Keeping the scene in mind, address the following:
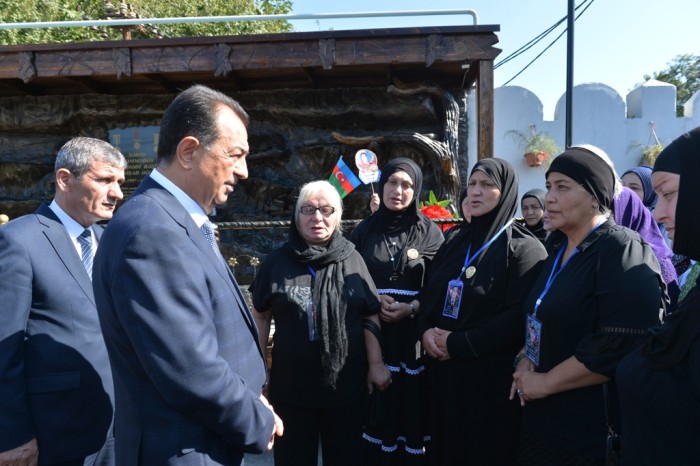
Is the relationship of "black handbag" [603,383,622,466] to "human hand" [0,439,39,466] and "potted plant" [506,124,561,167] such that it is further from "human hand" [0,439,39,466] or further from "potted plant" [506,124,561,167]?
"potted plant" [506,124,561,167]

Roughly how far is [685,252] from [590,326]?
0.58 metres

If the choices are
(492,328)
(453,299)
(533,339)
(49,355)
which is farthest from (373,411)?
(49,355)

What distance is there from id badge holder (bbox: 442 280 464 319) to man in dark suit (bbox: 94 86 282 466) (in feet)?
4.36

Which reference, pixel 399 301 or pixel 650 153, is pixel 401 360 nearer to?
pixel 399 301

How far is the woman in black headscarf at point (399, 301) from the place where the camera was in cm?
299

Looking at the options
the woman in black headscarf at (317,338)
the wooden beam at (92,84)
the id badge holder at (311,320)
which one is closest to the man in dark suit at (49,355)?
the woman in black headscarf at (317,338)

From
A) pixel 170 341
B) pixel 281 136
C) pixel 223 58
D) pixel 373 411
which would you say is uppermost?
pixel 223 58

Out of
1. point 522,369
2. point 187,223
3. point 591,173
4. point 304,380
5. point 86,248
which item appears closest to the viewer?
point 187,223

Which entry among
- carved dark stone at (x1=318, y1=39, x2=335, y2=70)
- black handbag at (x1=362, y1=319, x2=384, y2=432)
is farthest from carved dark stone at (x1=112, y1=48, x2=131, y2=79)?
black handbag at (x1=362, y1=319, x2=384, y2=432)

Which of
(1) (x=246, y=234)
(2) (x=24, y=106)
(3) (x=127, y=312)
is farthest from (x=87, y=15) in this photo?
(3) (x=127, y=312)

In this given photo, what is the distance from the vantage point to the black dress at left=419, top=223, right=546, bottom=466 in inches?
95.7

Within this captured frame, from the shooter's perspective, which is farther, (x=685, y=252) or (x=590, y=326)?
(x=590, y=326)

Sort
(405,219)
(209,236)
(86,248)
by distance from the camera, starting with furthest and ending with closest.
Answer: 1. (405,219)
2. (86,248)
3. (209,236)

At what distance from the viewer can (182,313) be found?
1301mm
